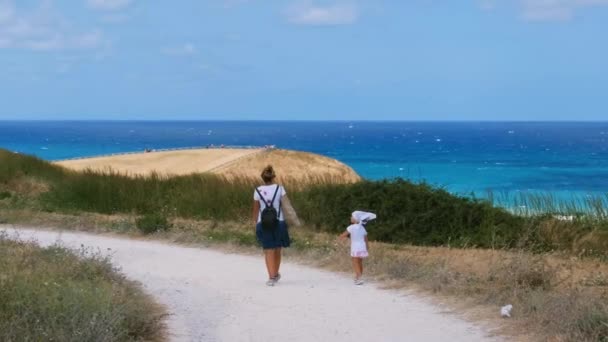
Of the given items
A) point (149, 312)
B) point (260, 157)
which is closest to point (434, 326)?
point (149, 312)

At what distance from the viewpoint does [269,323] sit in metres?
10.0

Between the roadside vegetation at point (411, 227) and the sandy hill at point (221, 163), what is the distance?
27.3 feet

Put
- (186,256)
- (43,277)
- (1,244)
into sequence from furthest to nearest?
(186,256) → (1,244) → (43,277)

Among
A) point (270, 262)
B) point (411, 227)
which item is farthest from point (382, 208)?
point (270, 262)

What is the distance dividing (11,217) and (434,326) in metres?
14.4

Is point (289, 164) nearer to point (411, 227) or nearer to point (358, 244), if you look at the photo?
point (411, 227)

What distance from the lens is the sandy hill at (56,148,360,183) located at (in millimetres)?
35781

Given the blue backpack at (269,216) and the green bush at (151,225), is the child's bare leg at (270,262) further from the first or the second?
the green bush at (151,225)

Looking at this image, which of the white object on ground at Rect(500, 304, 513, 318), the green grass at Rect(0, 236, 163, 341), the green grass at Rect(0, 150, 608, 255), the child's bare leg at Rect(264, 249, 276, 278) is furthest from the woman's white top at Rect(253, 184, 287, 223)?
the green grass at Rect(0, 150, 608, 255)

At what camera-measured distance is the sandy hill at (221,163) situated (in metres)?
35.8

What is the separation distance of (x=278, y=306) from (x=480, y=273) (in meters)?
3.30

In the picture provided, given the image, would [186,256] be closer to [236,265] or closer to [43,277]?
[236,265]

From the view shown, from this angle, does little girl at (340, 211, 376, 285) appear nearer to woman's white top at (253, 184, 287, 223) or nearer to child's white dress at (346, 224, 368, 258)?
child's white dress at (346, 224, 368, 258)

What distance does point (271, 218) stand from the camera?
12.3 meters
